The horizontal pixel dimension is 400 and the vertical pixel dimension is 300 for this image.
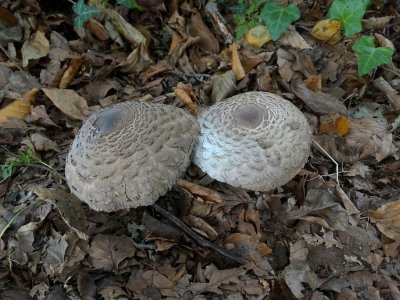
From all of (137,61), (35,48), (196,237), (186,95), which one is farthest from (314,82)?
(35,48)

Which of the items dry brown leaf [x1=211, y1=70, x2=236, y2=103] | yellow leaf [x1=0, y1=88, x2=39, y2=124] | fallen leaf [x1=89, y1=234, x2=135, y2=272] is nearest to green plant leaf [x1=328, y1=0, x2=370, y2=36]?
dry brown leaf [x1=211, y1=70, x2=236, y2=103]

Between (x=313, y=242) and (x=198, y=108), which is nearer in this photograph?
(x=313, y=242)

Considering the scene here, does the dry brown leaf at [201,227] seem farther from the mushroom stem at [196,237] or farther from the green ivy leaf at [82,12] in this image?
the green ivy leaf at [82,12]

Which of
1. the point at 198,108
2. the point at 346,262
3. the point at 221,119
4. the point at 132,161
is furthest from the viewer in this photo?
the point at 198,108

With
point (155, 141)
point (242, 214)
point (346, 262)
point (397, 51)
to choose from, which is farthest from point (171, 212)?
point (397, 51)

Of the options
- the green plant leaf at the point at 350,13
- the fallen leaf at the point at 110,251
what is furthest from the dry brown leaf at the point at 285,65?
the fallen leaf at the point at 110,251

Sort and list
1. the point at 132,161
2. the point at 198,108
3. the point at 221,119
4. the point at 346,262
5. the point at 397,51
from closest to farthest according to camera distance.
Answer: the point at 132,161 < the point at 221,119 < the point at 346,262 < the point at 198,108 < the point at 397,51

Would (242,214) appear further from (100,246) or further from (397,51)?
(397,51)
